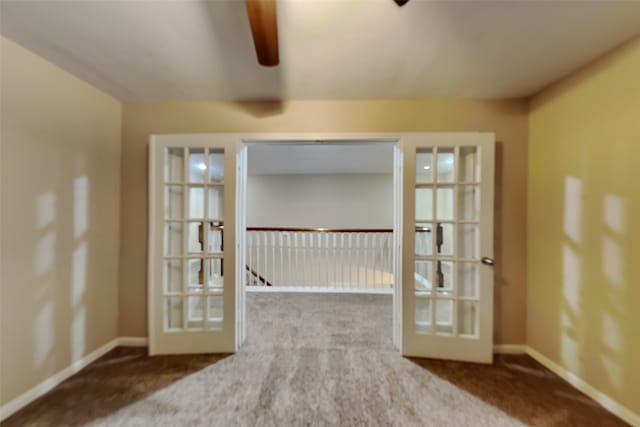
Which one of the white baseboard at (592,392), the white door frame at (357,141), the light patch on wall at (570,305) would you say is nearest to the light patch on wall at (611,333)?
the light patch on wall at (570,305)

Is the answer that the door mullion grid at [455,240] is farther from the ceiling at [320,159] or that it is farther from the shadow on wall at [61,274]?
the shadow on wall at [61,274]

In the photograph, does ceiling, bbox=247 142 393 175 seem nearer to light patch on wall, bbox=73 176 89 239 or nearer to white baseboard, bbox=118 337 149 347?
light patch on wall, bbox=73 176 89 239

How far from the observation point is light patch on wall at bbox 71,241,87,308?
5.63 feet

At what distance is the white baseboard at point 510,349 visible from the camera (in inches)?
78.0

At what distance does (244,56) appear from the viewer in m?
1.48

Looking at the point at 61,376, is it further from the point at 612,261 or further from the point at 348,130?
the point at 612,261

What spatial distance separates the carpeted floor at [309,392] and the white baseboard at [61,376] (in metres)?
0.05

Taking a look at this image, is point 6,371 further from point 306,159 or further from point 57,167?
point 306,159

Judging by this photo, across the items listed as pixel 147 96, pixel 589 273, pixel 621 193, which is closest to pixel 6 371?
pixel 147 96

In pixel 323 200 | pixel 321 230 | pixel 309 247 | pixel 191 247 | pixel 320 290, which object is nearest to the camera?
pixel 191 247

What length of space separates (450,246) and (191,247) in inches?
87.2

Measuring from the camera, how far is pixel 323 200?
5891 millimetres

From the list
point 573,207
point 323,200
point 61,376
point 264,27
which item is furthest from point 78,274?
point 323,200

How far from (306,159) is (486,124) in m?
3.00
